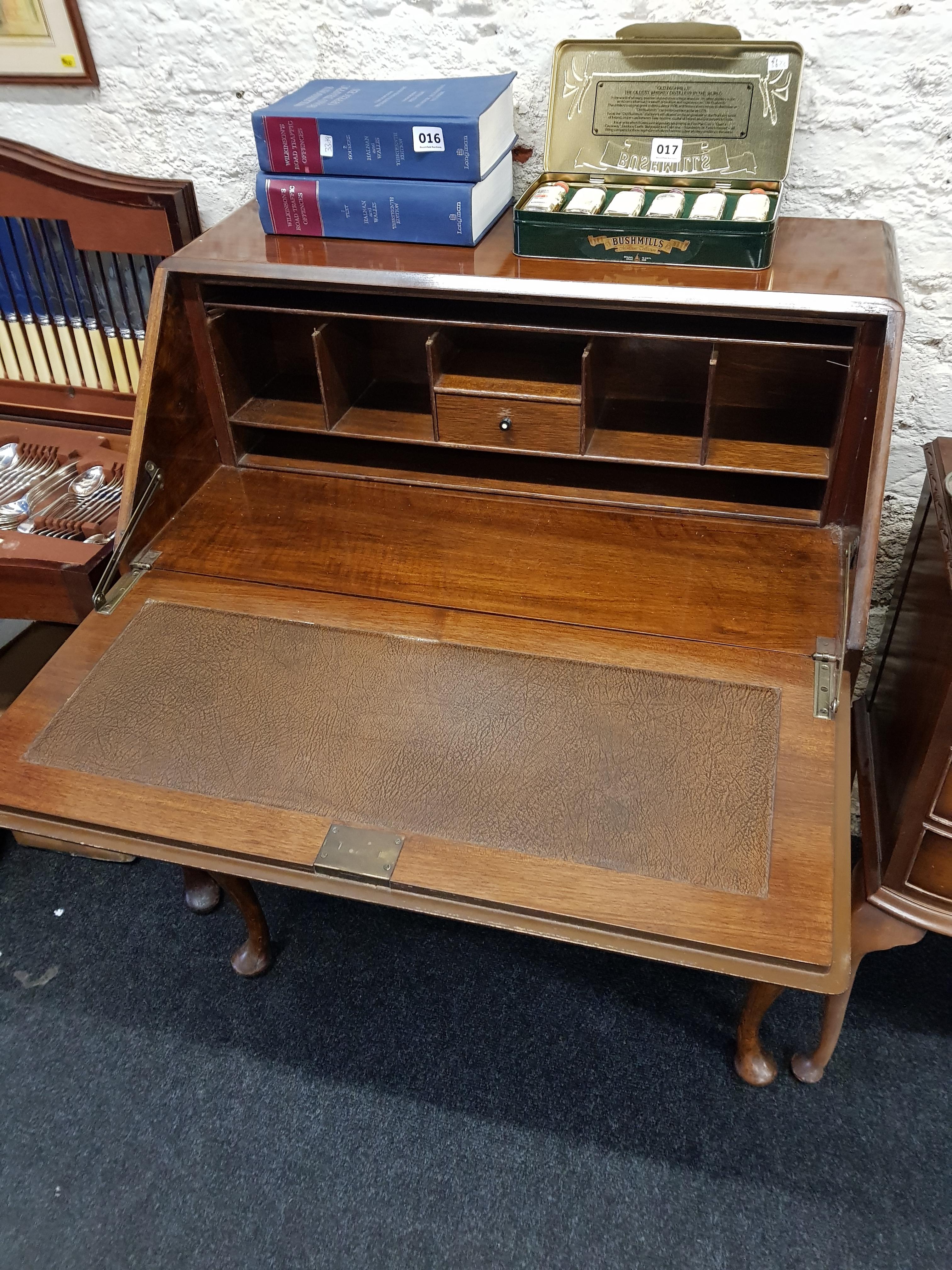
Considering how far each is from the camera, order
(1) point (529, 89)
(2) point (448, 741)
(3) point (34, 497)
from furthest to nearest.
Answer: (3) point (34, 497) → (1) point (529, 89) → (2) point (448, 741)

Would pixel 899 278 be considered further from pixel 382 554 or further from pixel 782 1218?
pixel 782 1218

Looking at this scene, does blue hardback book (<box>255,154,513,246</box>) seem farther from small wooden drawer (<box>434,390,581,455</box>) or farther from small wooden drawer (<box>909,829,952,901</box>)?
small wooden drawer (<box>909,829,952,901</box>)

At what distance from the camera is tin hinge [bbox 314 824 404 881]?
1195 millimetres

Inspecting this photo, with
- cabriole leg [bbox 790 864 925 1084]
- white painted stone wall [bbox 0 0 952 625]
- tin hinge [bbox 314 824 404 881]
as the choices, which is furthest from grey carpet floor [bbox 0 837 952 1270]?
white painted stone wall [bbox 0 0 952 625]

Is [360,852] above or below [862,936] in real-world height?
above

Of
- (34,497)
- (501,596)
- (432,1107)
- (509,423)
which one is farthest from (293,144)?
(432,1107)

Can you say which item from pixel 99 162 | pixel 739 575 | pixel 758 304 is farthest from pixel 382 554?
pixel 99 162

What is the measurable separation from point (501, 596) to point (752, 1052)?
998 millimetres

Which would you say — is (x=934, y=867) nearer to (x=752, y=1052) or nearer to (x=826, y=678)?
(x=826, y=678)

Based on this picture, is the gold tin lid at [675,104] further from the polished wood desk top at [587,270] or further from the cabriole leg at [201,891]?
the cabriole leg at [201,891]

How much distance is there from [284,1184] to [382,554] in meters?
1.16

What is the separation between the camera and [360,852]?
1.21 metres

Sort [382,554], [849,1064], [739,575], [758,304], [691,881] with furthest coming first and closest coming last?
[849,1064], [382,554], [739,575], [758,304], [691,881]

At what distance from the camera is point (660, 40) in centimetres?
155
